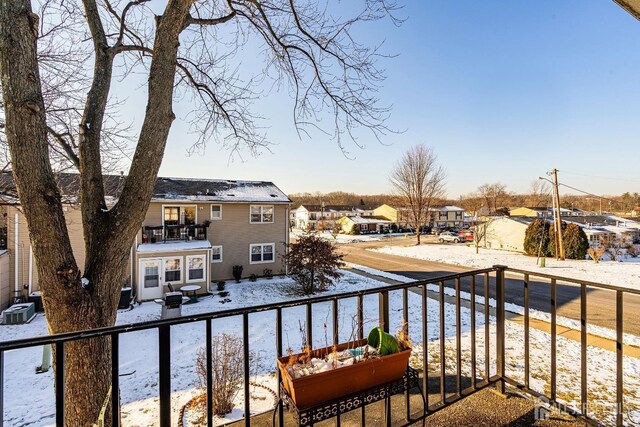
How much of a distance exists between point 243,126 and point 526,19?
5743 mm

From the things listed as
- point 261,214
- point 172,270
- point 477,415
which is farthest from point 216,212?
point 477,415

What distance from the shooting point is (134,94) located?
13.8ft

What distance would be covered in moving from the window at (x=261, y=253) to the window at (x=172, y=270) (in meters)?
3.48

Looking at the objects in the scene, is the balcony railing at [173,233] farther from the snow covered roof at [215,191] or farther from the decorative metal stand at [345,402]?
the decorative metal stand at [345,402]

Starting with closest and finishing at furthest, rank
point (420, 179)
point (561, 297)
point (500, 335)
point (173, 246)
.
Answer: point (500, 335)
point (561, 297)
point (173, 246)
point (420, 179)

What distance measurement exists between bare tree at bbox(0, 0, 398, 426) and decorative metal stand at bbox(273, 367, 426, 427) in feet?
6.35

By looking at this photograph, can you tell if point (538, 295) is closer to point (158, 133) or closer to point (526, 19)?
point (526, 19)

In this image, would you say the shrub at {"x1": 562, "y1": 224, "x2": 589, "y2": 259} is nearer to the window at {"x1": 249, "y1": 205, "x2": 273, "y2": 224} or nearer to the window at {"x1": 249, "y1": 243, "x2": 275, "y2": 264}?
the window at {"x1": 249, "y1": 243, "x2": 275, "y2": 264}

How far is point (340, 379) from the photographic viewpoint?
137 cm

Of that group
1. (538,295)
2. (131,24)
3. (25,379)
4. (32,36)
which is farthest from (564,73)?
(25,379)

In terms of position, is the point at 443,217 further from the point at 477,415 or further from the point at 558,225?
the point at 477,415

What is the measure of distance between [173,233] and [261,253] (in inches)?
157

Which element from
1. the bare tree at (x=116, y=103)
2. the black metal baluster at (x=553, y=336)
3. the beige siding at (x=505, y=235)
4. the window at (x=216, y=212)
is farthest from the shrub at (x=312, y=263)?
the beige siding at (x=505, y=235)

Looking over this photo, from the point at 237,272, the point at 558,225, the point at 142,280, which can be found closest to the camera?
the point at 142,280
